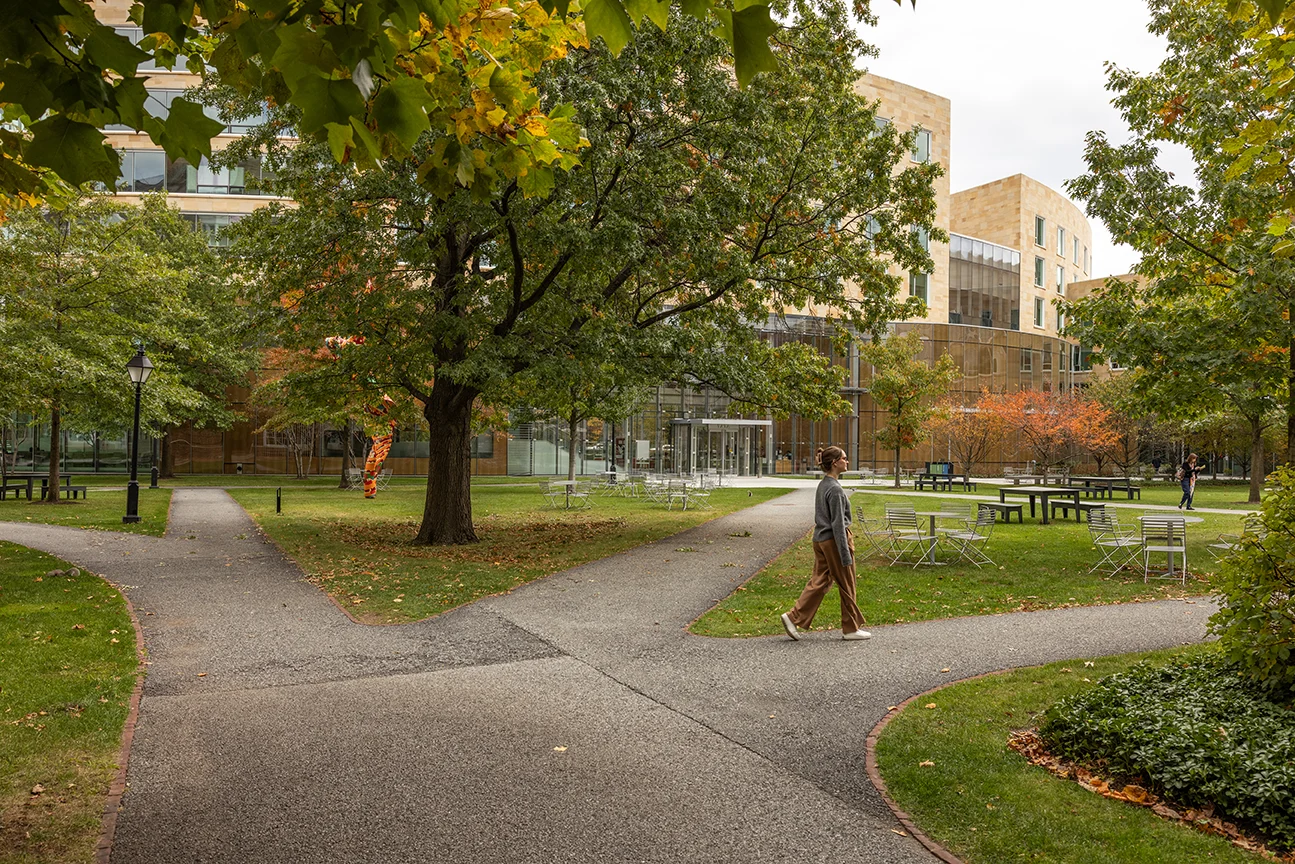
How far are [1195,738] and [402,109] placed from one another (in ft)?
16.7

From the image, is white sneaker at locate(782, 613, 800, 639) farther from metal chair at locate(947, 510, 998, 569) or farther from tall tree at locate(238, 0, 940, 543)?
tall tree at locate(238, 0, 940, 543)

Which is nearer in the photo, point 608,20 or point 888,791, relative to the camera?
point 608,20

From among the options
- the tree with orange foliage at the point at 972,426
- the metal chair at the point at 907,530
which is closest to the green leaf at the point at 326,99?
the metal chair at the point at 907,530

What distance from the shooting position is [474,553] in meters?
14.7

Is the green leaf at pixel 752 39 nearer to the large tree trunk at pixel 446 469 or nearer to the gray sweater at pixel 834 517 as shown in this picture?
the gray sweater at pixel 834 517

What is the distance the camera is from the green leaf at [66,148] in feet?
9.35

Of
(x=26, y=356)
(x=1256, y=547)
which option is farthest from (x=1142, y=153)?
(x=26, y=356)

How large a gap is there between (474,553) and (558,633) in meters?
6.40

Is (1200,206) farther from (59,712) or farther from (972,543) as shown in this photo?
(59,712)

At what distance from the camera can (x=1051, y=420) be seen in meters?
42.8

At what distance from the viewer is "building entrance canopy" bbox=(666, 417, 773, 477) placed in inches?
1817

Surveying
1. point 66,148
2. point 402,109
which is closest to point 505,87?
point 402,109

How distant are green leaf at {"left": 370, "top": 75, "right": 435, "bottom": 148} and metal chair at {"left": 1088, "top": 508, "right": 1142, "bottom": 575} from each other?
509 inches

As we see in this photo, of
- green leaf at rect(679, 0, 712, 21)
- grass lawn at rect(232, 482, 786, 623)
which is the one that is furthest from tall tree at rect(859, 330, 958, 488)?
green leaf at rect(679, 0, 712, 21)
